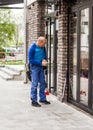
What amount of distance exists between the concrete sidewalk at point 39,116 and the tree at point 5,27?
95.2ft

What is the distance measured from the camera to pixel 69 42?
12172mm

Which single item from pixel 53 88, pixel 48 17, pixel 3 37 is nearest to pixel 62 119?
pixel 53 88

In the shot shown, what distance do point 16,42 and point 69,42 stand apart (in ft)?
157

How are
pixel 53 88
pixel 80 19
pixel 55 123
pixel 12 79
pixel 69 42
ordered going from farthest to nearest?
pixel 12 79
pixel 53 88
pixel 69 42
pixel 80 19
pixel 55 123

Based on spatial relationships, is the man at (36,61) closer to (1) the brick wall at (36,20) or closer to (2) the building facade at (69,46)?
(2) the building facade at (69,46)

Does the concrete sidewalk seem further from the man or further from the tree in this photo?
the tree

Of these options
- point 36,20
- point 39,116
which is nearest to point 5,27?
point 36,20

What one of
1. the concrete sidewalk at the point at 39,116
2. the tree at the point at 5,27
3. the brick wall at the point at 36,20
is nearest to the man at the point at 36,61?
the concrete sidewalk at the point at 39,116

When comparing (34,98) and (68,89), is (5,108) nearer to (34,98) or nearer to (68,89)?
(34,98)

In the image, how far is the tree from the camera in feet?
139

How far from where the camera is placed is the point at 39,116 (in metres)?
10.2

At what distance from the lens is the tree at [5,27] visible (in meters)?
42.2

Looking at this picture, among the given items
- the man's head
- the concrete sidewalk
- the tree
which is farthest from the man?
the tree

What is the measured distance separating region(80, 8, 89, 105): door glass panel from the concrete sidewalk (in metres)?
0.44
